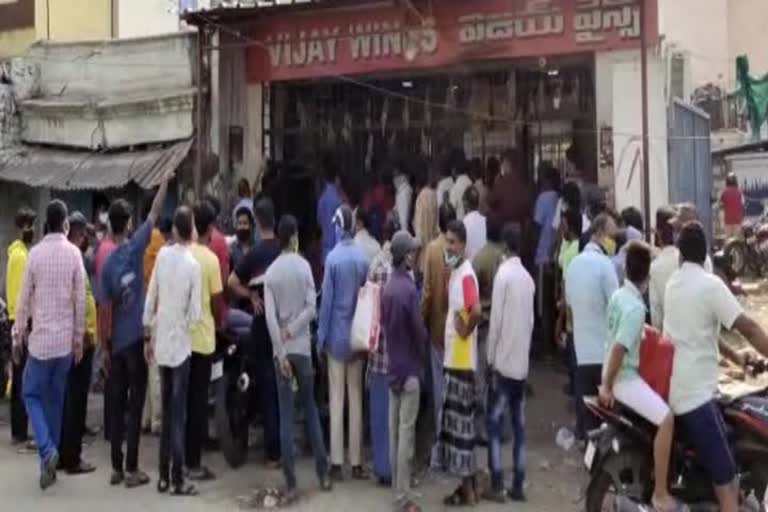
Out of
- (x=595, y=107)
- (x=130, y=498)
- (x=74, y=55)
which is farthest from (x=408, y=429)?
(x=74, y=55)

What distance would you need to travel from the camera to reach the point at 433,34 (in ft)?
38.1

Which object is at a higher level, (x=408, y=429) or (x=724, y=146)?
(x=724, y=146)

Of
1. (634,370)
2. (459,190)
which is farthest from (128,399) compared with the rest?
(459,190)

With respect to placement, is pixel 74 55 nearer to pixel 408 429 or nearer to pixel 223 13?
pixel 223 13

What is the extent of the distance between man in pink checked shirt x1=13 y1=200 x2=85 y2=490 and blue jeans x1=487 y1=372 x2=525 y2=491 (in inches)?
126

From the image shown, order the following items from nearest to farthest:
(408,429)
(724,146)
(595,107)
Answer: (408,429) < (595,107) < (724,146)

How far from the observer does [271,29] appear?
12758 mm

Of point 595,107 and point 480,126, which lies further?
point 480,126

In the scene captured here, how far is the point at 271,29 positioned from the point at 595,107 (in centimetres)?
406

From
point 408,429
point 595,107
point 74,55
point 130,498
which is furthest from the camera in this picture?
point 74,55

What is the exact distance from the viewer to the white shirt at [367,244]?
835 cm

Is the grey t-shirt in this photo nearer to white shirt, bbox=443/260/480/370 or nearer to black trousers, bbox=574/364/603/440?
white shirt, bbox=443/260/480/370

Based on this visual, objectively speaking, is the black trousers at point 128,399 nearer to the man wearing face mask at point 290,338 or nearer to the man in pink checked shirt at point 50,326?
the man in pink checked shirt at point 50,326

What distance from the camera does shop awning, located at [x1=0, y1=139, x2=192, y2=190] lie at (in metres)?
13.0
